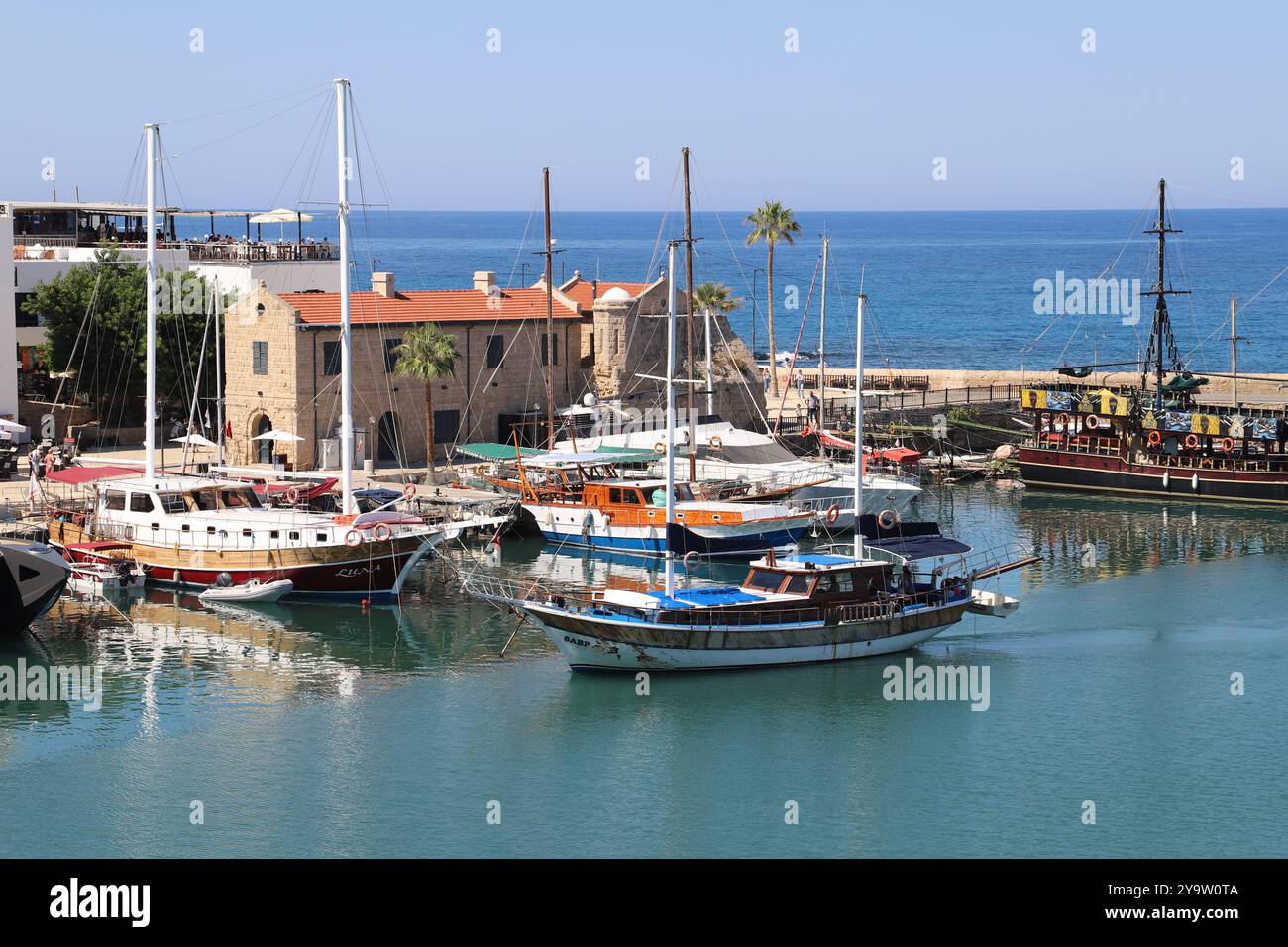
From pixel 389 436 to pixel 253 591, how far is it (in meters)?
19.0

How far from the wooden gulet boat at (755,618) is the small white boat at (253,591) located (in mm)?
9300

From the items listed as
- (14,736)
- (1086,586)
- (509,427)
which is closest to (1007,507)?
(1086,586)

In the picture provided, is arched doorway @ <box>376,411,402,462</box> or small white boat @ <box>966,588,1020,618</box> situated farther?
arched doorway @ <box>376,411,402,462</box>

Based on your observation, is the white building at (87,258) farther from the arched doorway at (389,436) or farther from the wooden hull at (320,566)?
the wooden hull at (320,566)

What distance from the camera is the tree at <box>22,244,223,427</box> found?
240ft

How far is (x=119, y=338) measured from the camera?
7394 centimetres

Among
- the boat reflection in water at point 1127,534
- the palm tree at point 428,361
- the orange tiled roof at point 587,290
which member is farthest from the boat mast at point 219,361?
the boat reflection in water at point 1127,534

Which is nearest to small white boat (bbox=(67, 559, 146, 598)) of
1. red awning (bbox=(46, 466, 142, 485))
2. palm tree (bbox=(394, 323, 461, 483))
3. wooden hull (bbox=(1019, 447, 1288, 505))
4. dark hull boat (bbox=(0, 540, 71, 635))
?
red awning (bbox=(46, 466, 142, 485))

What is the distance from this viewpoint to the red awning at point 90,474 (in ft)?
185

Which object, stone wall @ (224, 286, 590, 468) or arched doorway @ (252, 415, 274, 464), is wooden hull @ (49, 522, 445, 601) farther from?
arched doorway @ (252, 415, 274, 464)

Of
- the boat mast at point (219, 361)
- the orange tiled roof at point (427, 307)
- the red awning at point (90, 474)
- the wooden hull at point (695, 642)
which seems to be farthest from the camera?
the orange tiled roof at point (427, 307)

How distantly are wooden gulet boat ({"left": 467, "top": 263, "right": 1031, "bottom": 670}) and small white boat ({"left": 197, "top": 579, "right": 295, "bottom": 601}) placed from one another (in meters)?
9.30

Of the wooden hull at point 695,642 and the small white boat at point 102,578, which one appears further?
the small white boat at point 102,578

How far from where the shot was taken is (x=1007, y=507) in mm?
71500
